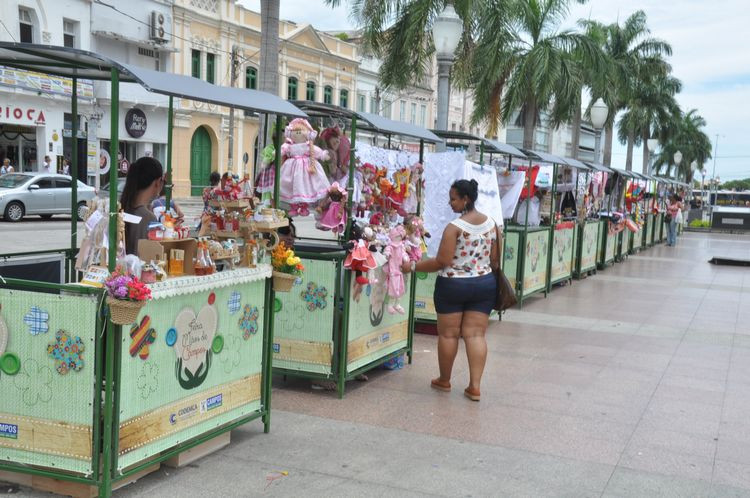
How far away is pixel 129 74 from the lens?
3.76 meters

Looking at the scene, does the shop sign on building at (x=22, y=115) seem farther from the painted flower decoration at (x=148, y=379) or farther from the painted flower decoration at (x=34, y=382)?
the painted flower decoration at (x=148, y=379)

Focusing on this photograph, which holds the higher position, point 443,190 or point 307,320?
point 443,190

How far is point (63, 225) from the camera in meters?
21.3

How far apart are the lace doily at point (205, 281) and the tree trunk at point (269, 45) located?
6.03 meters

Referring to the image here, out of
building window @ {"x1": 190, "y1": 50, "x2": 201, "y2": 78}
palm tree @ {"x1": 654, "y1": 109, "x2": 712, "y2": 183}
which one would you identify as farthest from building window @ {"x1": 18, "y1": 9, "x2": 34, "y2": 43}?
palm tree @ {"x1": 654, "y1": 109, "x2": 712, "y2": 183}

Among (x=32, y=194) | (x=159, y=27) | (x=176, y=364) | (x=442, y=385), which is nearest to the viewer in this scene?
(x=176, y=364)

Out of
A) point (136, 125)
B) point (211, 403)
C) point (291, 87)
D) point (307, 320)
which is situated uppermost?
point (291, 87)

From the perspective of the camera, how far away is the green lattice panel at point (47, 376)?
3.74 metres

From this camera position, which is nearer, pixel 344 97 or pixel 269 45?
pixel 269 45

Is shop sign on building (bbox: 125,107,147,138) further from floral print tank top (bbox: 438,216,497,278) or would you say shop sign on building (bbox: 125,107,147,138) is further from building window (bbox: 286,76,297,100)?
floral print tank top (bbox: 438,216,497,278)

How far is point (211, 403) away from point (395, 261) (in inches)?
97.5

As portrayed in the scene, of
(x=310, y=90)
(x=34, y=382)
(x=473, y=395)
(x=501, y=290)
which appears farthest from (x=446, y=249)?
(x=310, y=90)

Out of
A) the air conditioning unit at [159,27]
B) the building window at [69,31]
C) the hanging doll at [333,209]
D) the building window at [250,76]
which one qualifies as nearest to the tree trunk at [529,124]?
the hanging doll at [333,209]

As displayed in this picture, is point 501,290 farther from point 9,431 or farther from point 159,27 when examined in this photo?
point 159,27
